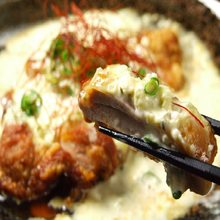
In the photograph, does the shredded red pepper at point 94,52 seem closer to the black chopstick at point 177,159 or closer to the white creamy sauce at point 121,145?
the white creamy sauce at point 121,145

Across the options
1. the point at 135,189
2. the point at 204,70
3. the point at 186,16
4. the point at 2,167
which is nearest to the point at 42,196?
the point at 2,167

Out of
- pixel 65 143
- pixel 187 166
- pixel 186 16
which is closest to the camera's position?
pixel 187 166

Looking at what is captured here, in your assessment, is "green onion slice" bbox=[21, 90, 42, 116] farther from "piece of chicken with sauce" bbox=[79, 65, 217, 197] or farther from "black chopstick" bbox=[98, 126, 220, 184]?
"black chopstick" bbox=[98, 126, 220, 184]

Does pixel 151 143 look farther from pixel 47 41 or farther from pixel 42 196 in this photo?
pixel 47 41

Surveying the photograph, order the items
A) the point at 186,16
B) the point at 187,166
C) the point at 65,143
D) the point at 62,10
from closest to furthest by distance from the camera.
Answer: the point at 187,166 < the point at 65,143 < the point at 186,16 < the point at 62,10

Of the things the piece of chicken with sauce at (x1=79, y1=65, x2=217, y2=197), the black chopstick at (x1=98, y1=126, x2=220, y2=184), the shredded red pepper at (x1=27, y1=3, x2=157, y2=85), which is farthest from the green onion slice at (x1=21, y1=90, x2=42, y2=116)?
the black chopstick at (x1=98, y1=126, x2=220, y2=184)

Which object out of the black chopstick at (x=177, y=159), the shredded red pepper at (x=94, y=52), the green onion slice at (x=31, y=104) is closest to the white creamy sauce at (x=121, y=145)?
the green onion slice at (x=31, y=104)

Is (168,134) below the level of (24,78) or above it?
above
